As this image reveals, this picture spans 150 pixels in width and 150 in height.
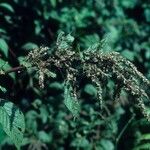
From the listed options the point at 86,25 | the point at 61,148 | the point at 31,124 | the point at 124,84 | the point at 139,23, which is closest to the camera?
the point at 124,84

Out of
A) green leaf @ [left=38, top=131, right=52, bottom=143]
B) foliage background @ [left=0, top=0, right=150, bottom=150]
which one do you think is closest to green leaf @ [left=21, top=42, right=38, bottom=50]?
foliage background @ [left=0, top=0, right=150, bottom=150]

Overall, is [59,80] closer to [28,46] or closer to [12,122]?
[28,46]

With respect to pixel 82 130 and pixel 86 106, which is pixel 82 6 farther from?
pixel 82 130

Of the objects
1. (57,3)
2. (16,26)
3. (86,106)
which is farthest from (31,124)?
(57,3)

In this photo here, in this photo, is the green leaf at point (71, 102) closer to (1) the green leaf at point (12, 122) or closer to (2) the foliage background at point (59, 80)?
(1) the green leaf at point (12, 122)

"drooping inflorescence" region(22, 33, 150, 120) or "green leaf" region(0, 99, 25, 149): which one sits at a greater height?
"drooping inflorescence" region(22, 33, 150, 120)

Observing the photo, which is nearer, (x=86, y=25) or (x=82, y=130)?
(x=82, y=130)

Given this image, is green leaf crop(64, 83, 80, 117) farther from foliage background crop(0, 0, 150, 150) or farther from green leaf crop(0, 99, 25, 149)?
foliage background crop(0, 0, 150, 150)
